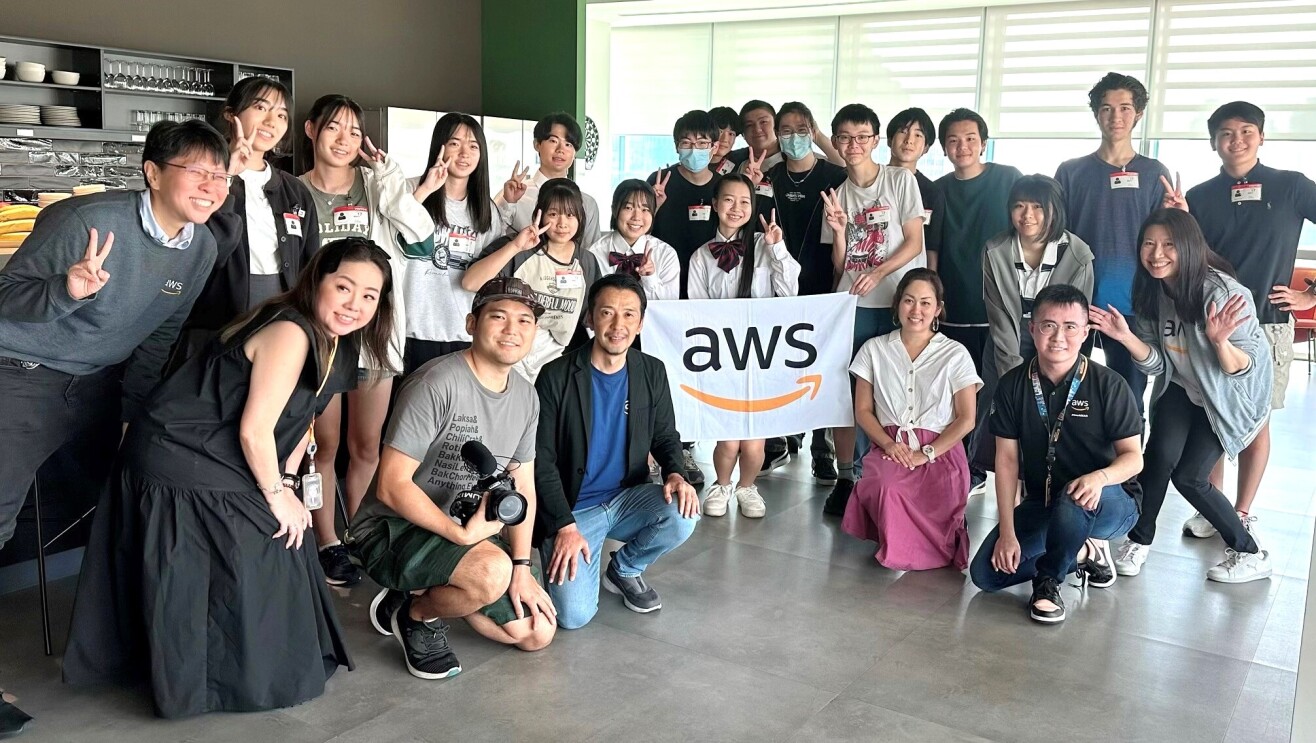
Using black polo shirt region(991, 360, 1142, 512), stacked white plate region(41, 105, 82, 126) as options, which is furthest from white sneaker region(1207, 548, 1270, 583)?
stacked white plate region(41, 105, 82, 126)

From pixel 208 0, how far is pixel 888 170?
5.65m

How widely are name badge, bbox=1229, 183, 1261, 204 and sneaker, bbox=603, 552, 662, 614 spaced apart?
8.93ft

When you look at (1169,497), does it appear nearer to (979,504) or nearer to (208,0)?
(979,504)

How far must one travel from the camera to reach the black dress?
2584 mm

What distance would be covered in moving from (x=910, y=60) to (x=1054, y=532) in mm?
7780

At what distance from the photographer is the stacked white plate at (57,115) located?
6.73 meters

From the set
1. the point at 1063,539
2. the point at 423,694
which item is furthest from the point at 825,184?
the point at 423,694

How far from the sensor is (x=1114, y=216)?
14.4 feet

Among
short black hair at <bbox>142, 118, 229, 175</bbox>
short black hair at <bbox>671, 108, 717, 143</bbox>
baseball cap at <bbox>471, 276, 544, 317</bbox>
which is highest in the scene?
short black hair at <bbox>671, 108, 717, 143</bbox>

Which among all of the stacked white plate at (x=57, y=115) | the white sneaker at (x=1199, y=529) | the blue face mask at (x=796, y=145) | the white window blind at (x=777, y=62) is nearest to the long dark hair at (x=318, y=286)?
the blue face mask at (x=796, y=145)

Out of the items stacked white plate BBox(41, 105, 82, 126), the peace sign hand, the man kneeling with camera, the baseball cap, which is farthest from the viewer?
stacked white plate BBox(41, 105, 82, 126)

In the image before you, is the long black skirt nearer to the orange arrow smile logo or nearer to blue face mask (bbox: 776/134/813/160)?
the orange arrow smile logo

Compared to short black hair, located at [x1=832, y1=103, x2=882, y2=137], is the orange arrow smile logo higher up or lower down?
lower down

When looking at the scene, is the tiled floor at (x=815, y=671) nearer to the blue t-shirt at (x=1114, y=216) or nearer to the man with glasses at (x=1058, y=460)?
the man with glasses at (x=1058, y=460)
